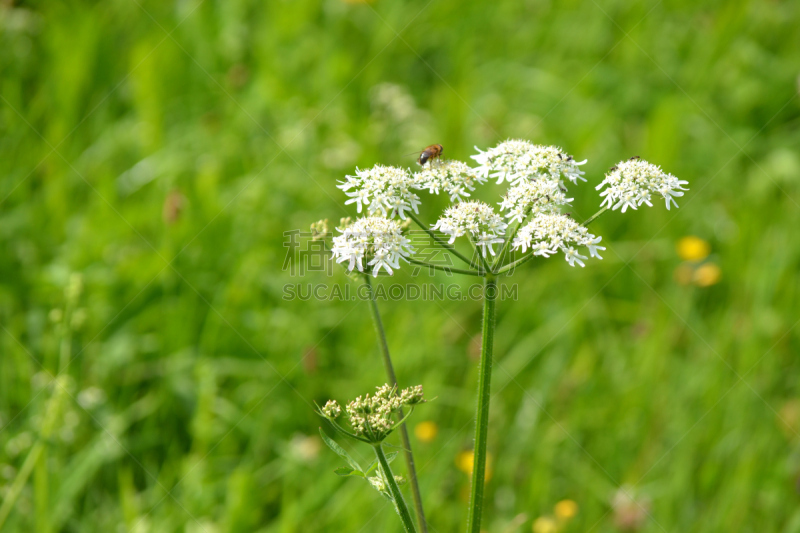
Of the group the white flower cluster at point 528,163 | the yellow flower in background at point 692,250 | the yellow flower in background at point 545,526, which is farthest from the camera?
the yellow flower in background at point 692,250

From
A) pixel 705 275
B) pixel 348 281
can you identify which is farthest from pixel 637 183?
pixel 348 281

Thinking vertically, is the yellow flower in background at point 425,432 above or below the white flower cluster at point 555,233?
below

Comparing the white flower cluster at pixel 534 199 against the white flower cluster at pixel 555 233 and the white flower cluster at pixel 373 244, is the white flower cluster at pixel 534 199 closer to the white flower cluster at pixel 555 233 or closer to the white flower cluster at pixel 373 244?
the white flower cluster at pixel 555 233

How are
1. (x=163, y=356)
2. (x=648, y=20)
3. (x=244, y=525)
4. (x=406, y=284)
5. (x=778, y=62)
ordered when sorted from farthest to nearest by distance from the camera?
(x=648, y=20), (x=778, y=62), (x=406, y=284), (x=163, y=356), (x=244, y=525)

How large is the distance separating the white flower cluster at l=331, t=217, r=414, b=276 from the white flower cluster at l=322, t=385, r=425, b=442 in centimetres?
58

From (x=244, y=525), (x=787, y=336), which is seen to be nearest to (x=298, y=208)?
(x=244, y=525)

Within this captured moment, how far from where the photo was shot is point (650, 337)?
6035 mm

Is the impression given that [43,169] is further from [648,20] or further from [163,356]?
[648,20]

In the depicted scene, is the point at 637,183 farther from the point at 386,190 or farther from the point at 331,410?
the point at 331,410

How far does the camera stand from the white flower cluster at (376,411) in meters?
2.60

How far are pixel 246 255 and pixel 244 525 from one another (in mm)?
2831

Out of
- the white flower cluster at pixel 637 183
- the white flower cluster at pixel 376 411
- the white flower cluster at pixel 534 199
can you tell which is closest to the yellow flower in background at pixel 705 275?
the white flower cluster at pixel 637 183

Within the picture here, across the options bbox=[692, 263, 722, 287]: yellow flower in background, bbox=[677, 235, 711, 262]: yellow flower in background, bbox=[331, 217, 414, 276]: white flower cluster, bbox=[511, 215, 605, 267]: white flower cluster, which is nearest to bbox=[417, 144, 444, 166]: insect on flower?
bbox=[331, 217, 414, 276]: white flower cluster

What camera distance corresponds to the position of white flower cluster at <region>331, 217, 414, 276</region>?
9.84 feet
